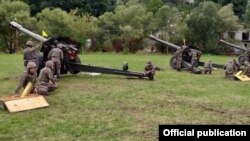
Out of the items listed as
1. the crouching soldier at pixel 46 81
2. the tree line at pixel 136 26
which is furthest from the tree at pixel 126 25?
the crouching soldier at pixel 46 81

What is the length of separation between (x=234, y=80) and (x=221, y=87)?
1.94m

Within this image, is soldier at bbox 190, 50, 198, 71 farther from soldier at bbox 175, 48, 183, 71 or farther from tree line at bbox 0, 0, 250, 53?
tree line at bbox 0, 0, 250, 53

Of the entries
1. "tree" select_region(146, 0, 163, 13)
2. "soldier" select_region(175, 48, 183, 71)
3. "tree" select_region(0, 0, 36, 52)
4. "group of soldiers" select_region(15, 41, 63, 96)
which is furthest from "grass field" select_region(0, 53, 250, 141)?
"tree" select_region(146, 0, 163, 13)

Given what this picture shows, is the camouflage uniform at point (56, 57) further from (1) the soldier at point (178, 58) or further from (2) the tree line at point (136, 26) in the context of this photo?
(2) the tree line at point (136, 26)

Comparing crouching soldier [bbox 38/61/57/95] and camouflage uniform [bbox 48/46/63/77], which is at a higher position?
camouflage uniform [bbox 48/46/63/77]

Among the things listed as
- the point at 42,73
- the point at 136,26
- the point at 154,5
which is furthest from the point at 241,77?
the point at 154,5

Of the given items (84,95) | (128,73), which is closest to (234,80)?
(128,73)

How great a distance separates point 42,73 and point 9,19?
65.9 ft

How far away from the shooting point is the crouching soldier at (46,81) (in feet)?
33.4

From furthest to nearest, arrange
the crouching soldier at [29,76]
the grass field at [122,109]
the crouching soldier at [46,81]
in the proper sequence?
the crouching soldier at [46,81]
the crouching soldier at [29,76]
the grass field at [122,109]

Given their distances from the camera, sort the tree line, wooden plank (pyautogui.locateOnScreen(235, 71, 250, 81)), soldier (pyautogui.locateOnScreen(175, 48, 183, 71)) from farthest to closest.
Answer: the tree line → soldier (pyautogui.locateOnScreen(175, 48, 183, 71)) → wooden plank (pyautogui.locateOnScreen(235, 71, 250, 81))

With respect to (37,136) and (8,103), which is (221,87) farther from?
(37,136)

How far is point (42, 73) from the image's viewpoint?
34.4 feet

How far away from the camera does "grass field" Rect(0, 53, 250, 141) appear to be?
7.12 meters
